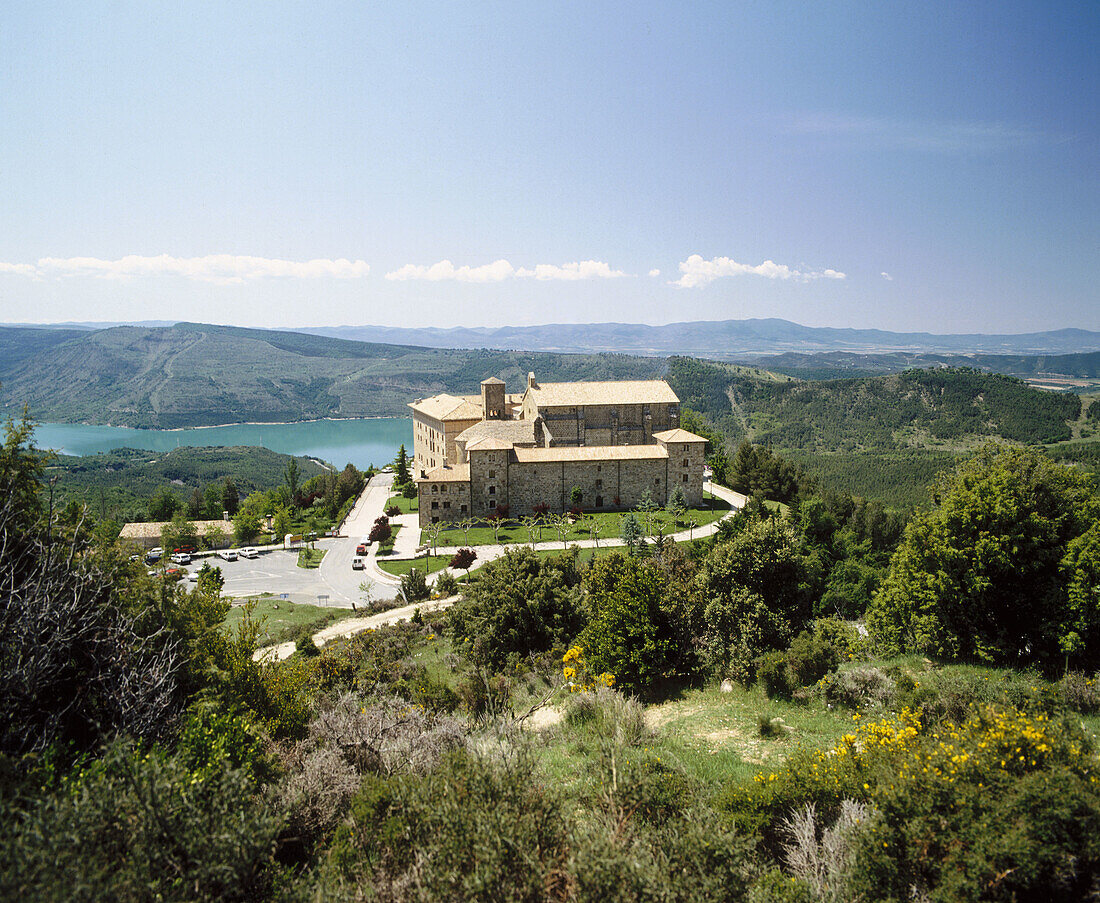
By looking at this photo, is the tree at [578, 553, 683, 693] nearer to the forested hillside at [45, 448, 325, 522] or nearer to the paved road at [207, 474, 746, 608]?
the paved road at [207, 474, 746, 608]

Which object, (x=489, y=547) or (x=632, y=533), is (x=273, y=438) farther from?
(x=632, y=533)

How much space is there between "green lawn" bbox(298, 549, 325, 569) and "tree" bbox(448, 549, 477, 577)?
10.9m

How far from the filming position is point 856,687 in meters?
10.9

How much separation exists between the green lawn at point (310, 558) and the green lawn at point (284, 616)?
6.10 m

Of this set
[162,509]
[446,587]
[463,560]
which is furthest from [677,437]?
[162,509]

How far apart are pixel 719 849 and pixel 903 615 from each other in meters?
11.6

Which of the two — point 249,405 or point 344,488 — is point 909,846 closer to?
point 344,488

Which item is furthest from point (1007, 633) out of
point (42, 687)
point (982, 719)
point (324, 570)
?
point (324, 570)

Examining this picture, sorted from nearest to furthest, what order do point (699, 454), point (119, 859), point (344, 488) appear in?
point (119, 859)
point (699, 454)
point (344, 488)

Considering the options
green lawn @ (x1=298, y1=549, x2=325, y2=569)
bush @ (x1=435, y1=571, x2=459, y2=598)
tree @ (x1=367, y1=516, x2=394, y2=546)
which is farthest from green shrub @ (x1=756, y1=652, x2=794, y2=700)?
green lawn @ (x1=298, y1=549, x2=325, y2=569)

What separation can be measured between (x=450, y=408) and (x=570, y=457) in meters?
15.0

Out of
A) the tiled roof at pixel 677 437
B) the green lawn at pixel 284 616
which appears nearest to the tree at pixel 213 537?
the green lawn at pixel 284 616

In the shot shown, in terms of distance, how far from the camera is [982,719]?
657cm

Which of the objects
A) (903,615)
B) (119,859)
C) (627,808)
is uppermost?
(119,859)
